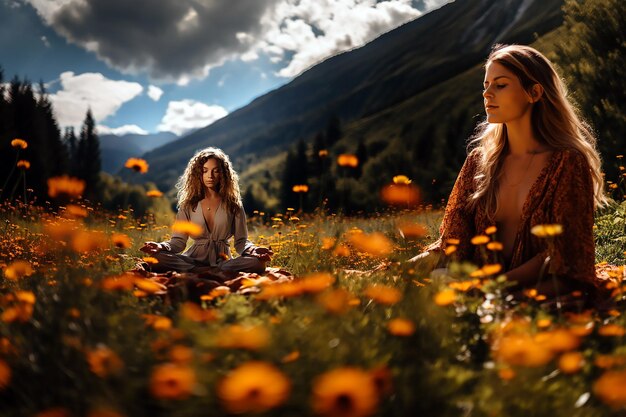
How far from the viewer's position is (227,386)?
1.24m

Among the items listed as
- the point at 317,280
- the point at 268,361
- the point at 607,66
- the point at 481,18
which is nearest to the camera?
the point at 268,361

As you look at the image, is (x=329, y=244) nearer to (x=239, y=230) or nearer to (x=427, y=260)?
(x=427, y=260)

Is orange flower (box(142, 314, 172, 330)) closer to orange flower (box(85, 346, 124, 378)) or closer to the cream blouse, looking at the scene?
orange flower (box(85, 346, 124, 378))

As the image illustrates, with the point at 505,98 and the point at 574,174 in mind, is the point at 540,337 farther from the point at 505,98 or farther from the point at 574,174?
the point at 505,98

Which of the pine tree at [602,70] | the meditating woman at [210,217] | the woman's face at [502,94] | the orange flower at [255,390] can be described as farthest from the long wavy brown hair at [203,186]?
the pine tree at [602,70]

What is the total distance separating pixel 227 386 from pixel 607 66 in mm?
12925

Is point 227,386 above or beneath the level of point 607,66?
beneath

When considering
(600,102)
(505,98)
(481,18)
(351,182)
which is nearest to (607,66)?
(600,102)

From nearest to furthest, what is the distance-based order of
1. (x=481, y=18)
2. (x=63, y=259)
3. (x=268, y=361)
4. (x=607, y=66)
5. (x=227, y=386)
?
(x=227, y=386)
(x=268, y=361)
(x=63, y=259)
(x=607, y=66)
(x=481, y=18)

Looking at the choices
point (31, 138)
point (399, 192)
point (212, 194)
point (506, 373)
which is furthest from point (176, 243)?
point (31, 138)

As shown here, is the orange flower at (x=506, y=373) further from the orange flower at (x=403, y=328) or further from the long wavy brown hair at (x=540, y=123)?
the long wavy brown hair at (x=540, y=123)

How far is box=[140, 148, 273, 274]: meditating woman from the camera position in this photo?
4.87m

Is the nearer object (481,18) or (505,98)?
(505,98)

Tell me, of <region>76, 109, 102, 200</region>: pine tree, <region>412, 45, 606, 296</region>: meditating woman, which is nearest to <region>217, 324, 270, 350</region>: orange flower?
<region>412, 45, 606, 296</region>: meditating woman
